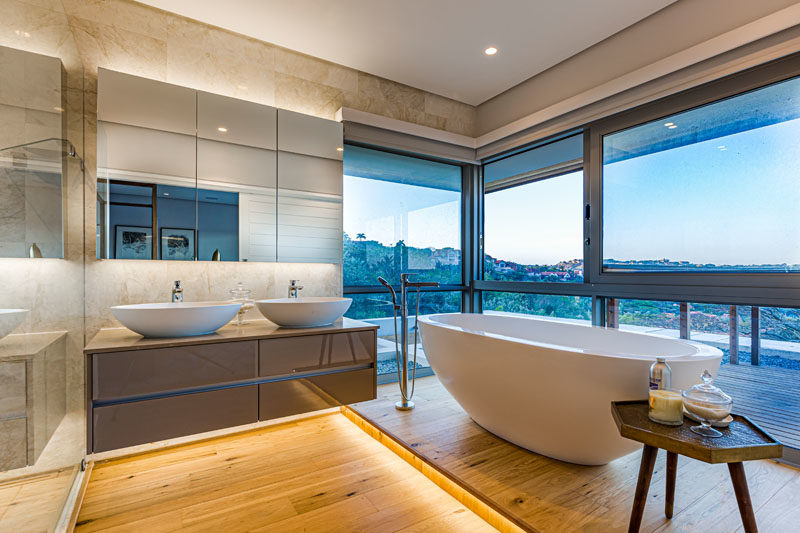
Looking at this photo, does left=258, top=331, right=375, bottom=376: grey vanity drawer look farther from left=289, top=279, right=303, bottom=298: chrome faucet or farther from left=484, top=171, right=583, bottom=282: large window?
left=484, top=171, right=583, bottom=282: large window

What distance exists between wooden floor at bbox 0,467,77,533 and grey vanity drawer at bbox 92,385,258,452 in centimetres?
21

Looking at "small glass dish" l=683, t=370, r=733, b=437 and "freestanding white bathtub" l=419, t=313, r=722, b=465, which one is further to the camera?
"freestanding white bathtub" l=419, t=313, r=722, b=465

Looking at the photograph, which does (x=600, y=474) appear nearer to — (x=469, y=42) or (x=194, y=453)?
(x=194, y=453)

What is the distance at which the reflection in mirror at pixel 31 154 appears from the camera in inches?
48.1

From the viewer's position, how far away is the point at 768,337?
2.18 meters

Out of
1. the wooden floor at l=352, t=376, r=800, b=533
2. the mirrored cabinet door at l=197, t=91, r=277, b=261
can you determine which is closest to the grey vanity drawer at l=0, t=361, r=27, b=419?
the mirrored cabinet door at l=197, t=91, r=277, b=261

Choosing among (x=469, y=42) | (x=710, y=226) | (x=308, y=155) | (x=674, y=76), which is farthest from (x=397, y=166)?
(x=710, y=226)

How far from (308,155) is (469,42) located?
140 centimetres

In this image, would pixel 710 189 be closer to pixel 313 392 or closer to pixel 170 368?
pixel 313 392

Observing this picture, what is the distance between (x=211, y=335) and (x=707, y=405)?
86.8 inches

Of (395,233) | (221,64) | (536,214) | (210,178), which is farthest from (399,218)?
(221,64)

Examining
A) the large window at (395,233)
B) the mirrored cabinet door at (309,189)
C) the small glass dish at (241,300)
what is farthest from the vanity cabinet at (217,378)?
the large window at (395,233)

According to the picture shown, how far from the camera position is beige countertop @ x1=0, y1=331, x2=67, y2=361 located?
1166mm

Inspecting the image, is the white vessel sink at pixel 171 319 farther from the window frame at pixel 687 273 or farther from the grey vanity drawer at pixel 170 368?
the window frame at pixel 687 273
